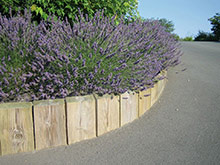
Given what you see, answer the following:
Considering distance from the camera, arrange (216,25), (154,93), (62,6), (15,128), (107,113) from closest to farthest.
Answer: (15,128)
(107,113)
(154,93)
(62,6)
(216,25)

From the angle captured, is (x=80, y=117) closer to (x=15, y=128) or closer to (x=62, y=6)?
(x=15, y=128)

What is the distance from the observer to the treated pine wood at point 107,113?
7.43 feet

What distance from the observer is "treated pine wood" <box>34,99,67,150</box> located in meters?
2.06

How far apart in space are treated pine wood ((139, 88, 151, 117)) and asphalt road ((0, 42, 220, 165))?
68mm

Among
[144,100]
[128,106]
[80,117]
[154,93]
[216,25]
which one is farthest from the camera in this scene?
[216,25]

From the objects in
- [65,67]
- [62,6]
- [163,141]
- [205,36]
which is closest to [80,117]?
[65,67]

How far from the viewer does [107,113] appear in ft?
7.61

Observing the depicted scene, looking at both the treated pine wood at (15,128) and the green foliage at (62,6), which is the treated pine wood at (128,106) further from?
the green foliage at (62,6)

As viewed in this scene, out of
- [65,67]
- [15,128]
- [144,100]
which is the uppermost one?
[65,67]

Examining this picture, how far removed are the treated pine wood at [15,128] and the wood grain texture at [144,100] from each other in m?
1.19

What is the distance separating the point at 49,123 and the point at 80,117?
280 mm

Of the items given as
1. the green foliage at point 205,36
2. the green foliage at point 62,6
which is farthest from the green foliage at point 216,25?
the green foliage at point 62,6

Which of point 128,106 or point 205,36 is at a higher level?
point 205,36

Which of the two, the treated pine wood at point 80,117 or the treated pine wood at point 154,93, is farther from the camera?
the treated pine wood at point 154,93
